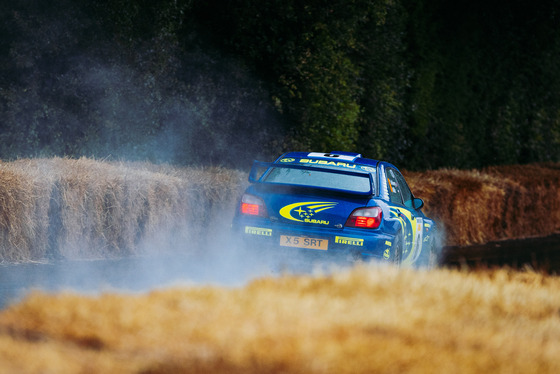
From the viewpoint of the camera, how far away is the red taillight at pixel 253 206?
10.8 meters

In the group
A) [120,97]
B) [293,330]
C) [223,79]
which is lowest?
[293,330]

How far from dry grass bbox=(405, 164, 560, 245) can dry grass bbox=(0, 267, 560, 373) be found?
36.9 feet

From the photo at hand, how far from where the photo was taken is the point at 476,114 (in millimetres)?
27844

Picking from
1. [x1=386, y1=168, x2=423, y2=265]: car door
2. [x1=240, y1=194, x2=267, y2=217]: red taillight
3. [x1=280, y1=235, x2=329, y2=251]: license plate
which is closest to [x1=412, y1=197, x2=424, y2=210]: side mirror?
[x1=386, y1=168, x2=423, y2=265]: car door

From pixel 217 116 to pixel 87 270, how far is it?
7.27 metres

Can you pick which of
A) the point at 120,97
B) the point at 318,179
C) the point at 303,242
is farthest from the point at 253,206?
the point at 120,97

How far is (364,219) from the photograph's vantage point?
10.7m

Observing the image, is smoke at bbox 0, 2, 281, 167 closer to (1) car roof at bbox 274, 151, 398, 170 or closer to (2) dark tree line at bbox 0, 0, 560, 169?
(2) dark tree line at bbox 0, 0, 560, 169

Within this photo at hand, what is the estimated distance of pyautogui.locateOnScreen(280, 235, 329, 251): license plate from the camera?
1055 centimetres

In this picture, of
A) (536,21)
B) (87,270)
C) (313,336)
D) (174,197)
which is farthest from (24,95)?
(536,21)

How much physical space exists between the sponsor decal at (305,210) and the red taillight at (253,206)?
0.83 feet

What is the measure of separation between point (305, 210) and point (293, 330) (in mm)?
5018

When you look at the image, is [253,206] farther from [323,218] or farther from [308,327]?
[308,327]

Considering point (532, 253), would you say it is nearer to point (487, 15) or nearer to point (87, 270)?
point (87, 270)
